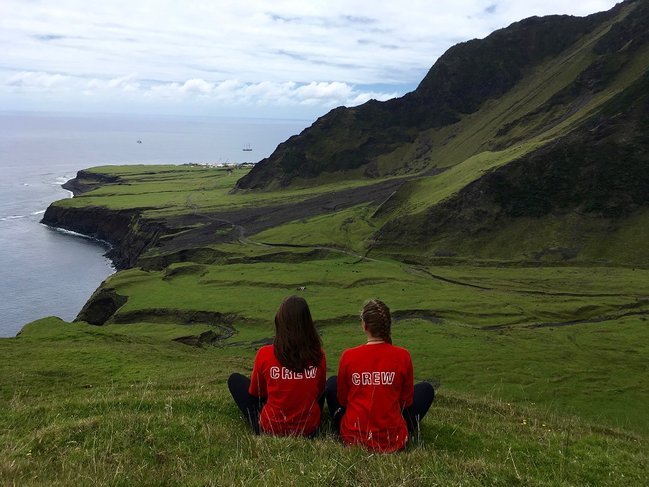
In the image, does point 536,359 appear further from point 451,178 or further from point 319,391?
point 451,178

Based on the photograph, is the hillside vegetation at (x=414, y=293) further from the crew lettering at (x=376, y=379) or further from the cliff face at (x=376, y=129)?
the crew lettering at (x=376, y=379)

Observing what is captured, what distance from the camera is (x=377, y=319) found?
10.7m

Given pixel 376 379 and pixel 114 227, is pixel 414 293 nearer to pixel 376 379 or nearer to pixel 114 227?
pixel 376 379

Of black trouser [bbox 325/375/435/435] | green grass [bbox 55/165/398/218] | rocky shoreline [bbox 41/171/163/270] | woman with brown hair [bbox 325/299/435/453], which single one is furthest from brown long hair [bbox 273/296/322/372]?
green grass [bbox 55/165/398/218]

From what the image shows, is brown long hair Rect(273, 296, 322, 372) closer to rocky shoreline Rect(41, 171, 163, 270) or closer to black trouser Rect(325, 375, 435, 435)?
black trouser Rect(325, 375, 435, 435)

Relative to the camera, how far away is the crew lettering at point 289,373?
1099 cm

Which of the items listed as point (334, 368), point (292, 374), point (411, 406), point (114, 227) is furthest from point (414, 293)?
point (114, 227)

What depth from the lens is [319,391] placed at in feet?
37.5

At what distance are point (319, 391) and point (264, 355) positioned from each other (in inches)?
54.3

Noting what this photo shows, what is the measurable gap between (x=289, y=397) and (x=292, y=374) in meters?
0.50

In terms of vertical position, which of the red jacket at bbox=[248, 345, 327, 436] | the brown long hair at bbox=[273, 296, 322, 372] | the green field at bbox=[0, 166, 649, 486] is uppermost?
the brown long hair at bbox=[273, 296, 322, 372]

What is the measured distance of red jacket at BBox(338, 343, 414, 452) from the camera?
1036 centimetres

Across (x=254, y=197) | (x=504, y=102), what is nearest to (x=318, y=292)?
(x=254, y=197)

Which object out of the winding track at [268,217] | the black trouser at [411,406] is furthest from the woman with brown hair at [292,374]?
the winding track at [268,217]
